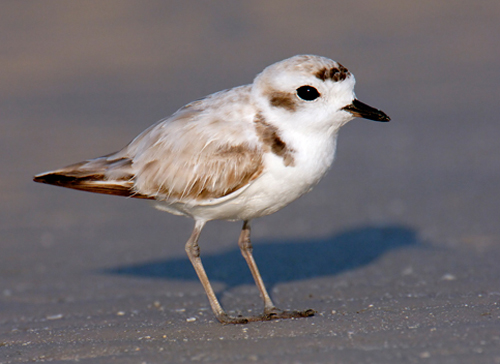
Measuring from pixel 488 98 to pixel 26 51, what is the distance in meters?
8.60

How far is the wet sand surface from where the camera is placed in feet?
14.3

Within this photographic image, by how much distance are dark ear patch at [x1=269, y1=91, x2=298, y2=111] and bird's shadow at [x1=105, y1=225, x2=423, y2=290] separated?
77.9 inches

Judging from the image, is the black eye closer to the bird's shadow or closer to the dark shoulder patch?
the dark shoulder patch

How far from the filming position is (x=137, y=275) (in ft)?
21.6

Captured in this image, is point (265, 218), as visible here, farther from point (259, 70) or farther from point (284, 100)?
point (259, 70)

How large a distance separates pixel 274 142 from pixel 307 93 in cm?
35

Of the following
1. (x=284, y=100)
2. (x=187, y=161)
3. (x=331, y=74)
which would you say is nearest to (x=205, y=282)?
(x=187, y=161)

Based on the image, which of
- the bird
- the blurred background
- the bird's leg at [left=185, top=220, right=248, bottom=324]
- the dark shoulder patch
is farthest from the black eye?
the blurred background

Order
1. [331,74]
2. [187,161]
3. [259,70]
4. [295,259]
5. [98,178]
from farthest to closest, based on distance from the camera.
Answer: [259,70]
[295,259]
[98,178]
[187,161]
[331,74]

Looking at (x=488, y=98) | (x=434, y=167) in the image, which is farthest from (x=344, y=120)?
(x=488, y=98)

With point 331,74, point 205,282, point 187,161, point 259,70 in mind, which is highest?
point 331,74

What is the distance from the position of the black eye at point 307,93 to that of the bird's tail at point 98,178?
4.01 ft

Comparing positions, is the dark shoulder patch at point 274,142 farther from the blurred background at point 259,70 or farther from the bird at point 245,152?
the blurred background at point 259,70

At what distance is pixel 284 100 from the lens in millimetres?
4527
